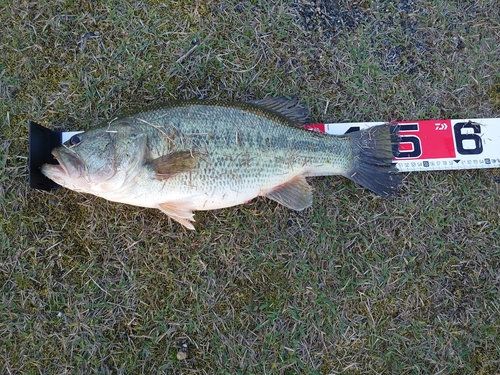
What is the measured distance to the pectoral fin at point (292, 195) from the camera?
3.14 meters

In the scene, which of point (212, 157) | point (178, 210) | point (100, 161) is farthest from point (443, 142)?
point (100, 161)

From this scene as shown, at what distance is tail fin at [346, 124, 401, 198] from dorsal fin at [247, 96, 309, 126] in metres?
0.46

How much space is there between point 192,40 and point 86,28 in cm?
97

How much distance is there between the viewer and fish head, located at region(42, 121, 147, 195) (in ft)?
8.94

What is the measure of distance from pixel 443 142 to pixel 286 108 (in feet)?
4.95

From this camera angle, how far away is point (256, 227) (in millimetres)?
3320

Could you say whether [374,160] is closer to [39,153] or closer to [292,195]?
[292,195]

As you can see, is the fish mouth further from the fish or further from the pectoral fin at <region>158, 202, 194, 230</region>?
the pectoral fin at <region>158, 202, 194, 230</region>

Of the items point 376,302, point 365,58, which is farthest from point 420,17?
point 376,302

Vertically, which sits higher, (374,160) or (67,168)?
(67,168)

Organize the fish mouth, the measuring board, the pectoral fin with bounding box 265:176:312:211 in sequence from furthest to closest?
the measuring board < the pectoral fin with bounding box 265:176:312:211 < the fish mouth

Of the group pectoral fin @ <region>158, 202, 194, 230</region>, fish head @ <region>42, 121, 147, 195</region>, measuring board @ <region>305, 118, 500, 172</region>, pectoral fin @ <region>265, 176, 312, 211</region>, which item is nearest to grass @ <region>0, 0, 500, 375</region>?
measuring board @ <region>305, 118, 500, 172</region>

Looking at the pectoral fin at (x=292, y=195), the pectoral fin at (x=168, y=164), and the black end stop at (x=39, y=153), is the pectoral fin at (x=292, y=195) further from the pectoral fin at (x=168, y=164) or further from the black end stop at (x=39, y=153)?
the black end stop at (x=39, y=153)

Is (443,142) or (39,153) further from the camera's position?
(443,142)
